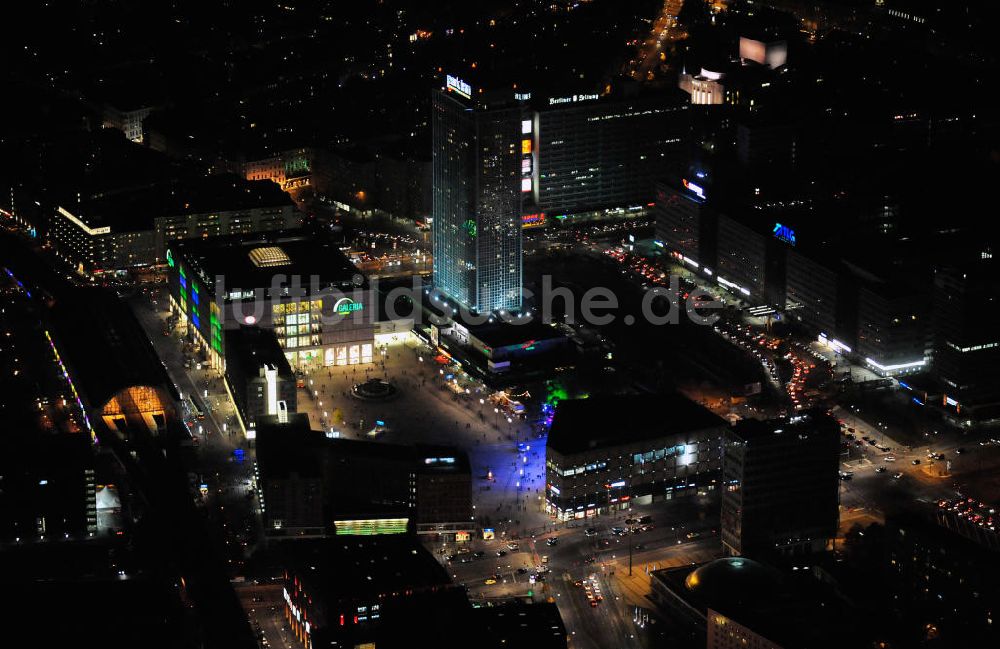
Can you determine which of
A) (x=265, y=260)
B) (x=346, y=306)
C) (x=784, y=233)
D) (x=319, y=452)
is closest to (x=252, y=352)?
(x=346, y=306)

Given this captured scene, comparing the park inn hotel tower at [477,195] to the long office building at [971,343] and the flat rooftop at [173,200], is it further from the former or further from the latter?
the long office building at [971,343]

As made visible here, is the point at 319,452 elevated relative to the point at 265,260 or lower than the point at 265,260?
lower

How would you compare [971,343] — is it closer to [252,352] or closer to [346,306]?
[346,306]

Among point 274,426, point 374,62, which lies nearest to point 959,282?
point 274,426

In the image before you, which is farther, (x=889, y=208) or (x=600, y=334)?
(x=889, y=208)

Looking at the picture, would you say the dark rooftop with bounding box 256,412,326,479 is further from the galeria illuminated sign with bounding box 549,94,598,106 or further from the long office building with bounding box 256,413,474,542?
the galeria illuminated sign with bounding box 549,94,598,106

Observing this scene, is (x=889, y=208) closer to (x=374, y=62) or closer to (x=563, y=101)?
(x=563, y=101)
